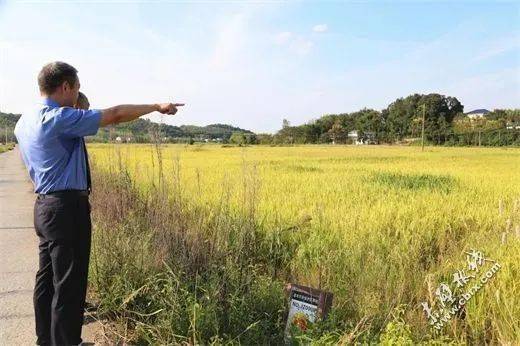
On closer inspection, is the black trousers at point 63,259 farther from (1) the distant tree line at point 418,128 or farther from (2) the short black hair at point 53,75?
(1) the distant tree line at point 418,128

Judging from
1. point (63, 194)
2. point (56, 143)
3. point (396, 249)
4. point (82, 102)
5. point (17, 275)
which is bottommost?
point (17, 275)

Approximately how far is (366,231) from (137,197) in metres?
3.14

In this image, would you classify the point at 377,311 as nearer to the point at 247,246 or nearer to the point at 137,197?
the point at 247,246

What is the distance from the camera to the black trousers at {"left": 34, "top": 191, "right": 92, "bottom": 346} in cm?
293

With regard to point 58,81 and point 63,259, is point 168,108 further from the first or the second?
point 63,259

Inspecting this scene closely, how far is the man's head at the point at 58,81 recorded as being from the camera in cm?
286

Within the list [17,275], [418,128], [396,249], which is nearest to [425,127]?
[418,128]

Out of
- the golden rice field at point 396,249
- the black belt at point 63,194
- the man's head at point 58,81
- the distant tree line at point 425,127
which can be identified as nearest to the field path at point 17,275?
the black belt at point 63,194

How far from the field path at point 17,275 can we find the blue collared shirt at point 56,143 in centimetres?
120

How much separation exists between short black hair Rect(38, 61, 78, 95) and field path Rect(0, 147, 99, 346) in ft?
5.88

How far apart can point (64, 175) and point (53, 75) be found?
0.61 m

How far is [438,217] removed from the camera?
5871 mm

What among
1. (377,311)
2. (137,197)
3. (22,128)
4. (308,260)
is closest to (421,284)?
(377,311)

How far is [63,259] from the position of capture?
2.99m
